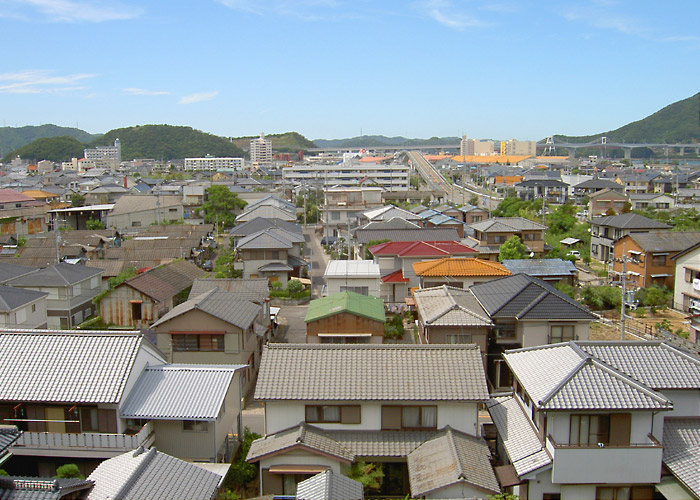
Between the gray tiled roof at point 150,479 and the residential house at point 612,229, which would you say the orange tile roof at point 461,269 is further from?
the gray tiled roof at point 150,479

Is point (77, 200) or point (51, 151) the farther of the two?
point (51, 151)

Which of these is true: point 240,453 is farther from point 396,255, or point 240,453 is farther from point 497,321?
point 396,255

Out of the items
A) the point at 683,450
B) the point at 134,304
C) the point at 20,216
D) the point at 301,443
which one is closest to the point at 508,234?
the point at 134,304

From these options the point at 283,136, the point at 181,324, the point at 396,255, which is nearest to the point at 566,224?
the point at 396,255

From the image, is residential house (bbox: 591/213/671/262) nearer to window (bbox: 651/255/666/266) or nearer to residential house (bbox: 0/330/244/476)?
window (bbox: 651/255/666/266)

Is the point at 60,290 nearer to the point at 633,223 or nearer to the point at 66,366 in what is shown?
the point at 66,366

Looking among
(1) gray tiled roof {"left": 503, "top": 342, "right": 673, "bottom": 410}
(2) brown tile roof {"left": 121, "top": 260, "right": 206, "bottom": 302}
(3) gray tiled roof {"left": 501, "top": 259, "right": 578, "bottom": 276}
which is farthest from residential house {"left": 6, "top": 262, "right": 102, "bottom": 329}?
(3) gray tiled roof {"left": 501, "top": 259, "right": 578, "bottom": 276}

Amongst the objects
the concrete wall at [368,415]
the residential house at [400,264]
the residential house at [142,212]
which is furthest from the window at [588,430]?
the residential house at [142,212]

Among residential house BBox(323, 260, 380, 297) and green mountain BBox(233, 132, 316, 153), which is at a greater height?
green mountain BBox(233, 132, 316, 153)
